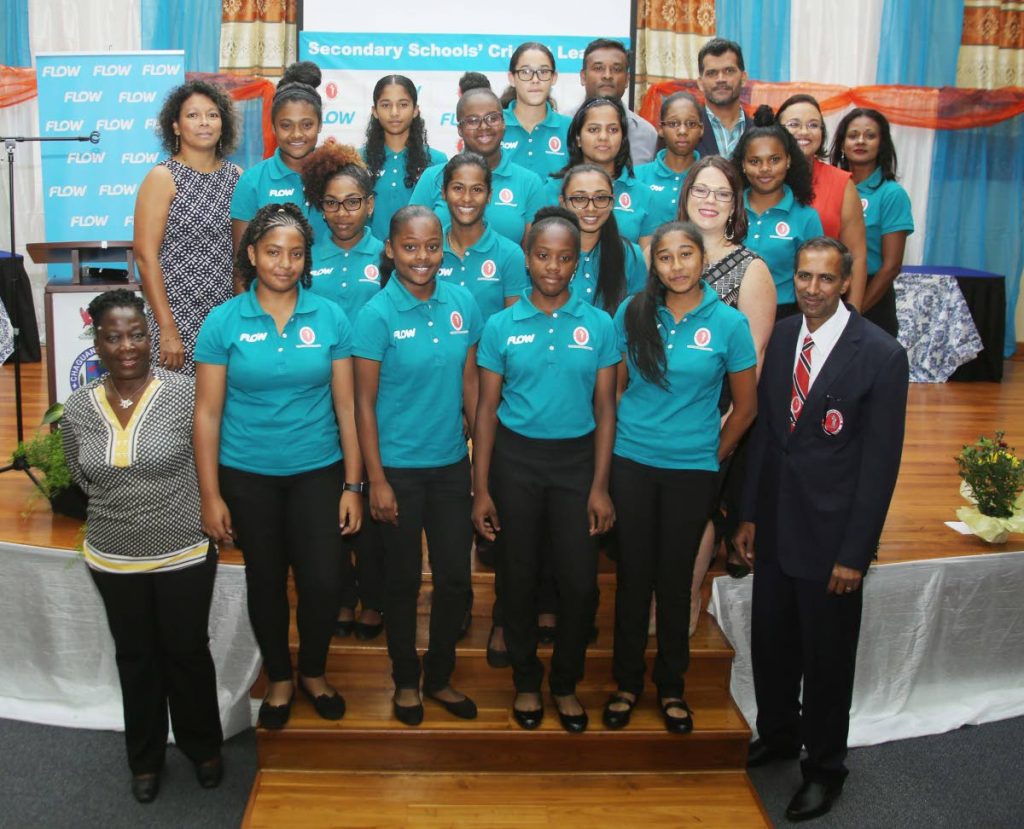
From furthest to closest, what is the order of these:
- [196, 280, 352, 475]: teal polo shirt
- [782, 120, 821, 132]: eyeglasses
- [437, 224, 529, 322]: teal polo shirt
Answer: [782, 120, 821, 132]: eyeglasses, [437, 224, 529, 322]: teal polo shirt, [196, 280, 352, 475]: teal polo shirt

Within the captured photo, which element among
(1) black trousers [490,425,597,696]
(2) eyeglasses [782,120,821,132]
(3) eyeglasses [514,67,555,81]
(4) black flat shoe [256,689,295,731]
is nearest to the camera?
(1) black trousers [490,425,597,696]

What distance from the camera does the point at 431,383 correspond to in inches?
111

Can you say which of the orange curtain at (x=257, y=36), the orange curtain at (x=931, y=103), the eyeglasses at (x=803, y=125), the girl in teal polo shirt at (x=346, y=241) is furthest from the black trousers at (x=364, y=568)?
the orange curtain at (x=931, y=103)

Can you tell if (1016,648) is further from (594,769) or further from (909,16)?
(909,16)

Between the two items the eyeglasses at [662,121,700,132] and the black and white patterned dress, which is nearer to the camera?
the black and white patterned dress

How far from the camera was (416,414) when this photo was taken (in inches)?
111

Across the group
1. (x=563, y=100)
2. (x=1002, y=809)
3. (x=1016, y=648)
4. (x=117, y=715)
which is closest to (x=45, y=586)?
(x=117, y=715)

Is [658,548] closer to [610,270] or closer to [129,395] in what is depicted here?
[610,270]

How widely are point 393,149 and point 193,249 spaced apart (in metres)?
0.85

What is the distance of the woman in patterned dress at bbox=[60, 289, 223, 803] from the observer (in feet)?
9.06

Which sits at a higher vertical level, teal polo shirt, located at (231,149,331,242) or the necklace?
teal polo shirt, located at (231,149,331,242)

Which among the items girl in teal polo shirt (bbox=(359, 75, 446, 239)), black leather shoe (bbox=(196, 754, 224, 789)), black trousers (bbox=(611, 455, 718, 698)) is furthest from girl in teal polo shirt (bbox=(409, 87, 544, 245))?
black leather shoe (bbox=(196, 754, 224, 789))

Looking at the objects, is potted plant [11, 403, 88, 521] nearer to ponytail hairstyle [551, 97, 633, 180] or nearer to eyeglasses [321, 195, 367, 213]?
eyeglasses [321, 195, 367, 213]

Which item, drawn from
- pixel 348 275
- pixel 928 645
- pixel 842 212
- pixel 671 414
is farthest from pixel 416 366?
pixel 928 645
